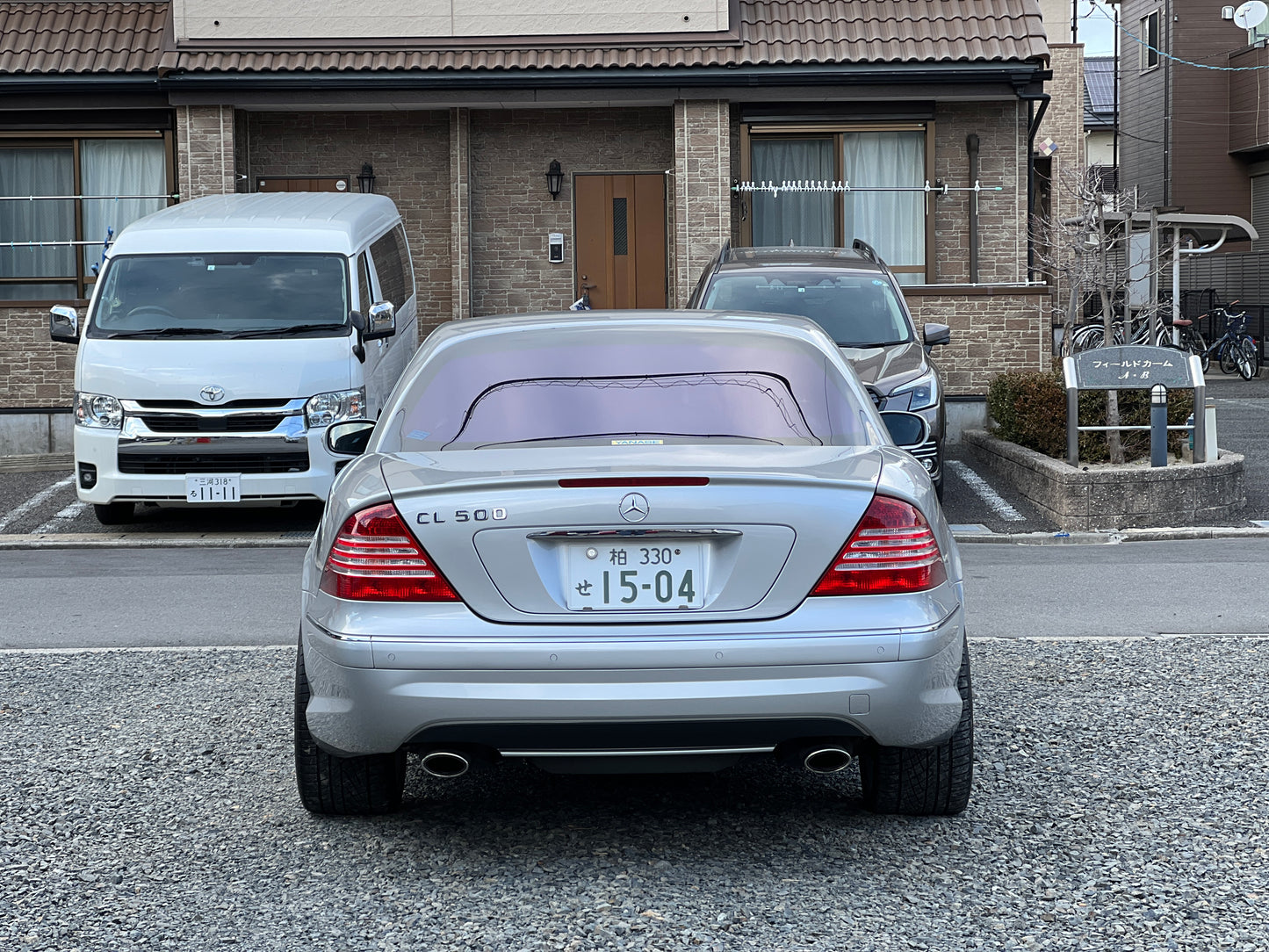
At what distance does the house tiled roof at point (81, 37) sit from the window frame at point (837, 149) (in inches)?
Result: 256

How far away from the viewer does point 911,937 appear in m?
4.01

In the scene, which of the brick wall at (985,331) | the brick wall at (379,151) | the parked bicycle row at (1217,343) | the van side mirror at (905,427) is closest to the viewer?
the van side mirror at (905,427)

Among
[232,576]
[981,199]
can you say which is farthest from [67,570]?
[981,199]

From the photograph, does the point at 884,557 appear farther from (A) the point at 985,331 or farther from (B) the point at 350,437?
(A) the point at 985,331

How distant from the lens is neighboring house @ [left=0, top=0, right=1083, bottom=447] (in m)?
17.4

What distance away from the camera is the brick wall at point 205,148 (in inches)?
697

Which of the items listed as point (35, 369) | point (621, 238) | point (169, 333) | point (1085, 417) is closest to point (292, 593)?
point (169, 333)

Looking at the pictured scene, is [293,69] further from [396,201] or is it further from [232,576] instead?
[232,576]

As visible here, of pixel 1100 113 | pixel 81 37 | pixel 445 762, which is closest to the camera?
pixel 445 762

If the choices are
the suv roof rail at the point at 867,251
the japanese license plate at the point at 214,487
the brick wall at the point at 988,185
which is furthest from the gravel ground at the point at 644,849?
the brick wall at the point at 988,185

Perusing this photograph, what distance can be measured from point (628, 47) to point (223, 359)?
7733mm

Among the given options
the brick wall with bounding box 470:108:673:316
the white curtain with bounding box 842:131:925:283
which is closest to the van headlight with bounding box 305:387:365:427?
the brick wall with bounding box 470:108:673:316

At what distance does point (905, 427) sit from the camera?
572cm

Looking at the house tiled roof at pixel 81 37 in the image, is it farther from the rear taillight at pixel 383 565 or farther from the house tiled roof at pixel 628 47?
the rear taillight at pixel 383 565
